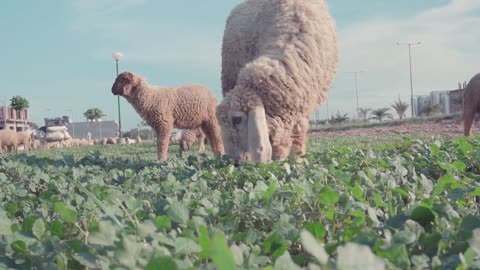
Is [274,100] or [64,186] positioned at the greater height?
[274,100]

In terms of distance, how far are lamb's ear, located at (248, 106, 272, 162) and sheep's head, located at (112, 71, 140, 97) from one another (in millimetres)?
7042

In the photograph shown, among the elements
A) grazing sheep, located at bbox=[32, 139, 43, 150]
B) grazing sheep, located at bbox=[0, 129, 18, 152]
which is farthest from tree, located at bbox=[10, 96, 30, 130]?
grazing sheep, located at bbox=[0, 129, 18, 152]

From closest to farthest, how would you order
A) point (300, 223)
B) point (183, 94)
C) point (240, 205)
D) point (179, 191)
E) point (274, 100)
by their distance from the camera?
point (300, 223) → point (240, 205) → point (179, 191) → point (274, 100) → point (183, 94)

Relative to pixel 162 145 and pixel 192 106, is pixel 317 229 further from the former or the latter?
A: pixel 192 106

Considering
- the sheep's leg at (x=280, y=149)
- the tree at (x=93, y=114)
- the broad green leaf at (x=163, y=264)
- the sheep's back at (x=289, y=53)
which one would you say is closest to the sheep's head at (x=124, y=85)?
the sheep's back at (x=289, y=53)

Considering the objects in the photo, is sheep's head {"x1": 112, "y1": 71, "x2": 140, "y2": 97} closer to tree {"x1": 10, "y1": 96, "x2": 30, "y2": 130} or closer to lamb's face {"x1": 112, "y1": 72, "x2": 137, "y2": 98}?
lamb's face {"x1": 112, "y1": 72, "x2": 137, "y2": 98}

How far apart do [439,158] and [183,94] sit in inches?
415

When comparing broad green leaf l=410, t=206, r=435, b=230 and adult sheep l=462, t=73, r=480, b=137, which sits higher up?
adult sheep l=462, t=73, r=480, b=137

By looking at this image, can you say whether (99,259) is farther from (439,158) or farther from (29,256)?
(439,158)

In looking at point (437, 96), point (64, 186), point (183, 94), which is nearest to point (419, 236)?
point (64, 186)

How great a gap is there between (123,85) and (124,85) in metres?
0.03

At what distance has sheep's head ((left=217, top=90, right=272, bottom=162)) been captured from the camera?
5727 mm

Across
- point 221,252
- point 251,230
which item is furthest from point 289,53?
point 221,252

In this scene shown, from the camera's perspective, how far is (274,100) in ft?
19.7
